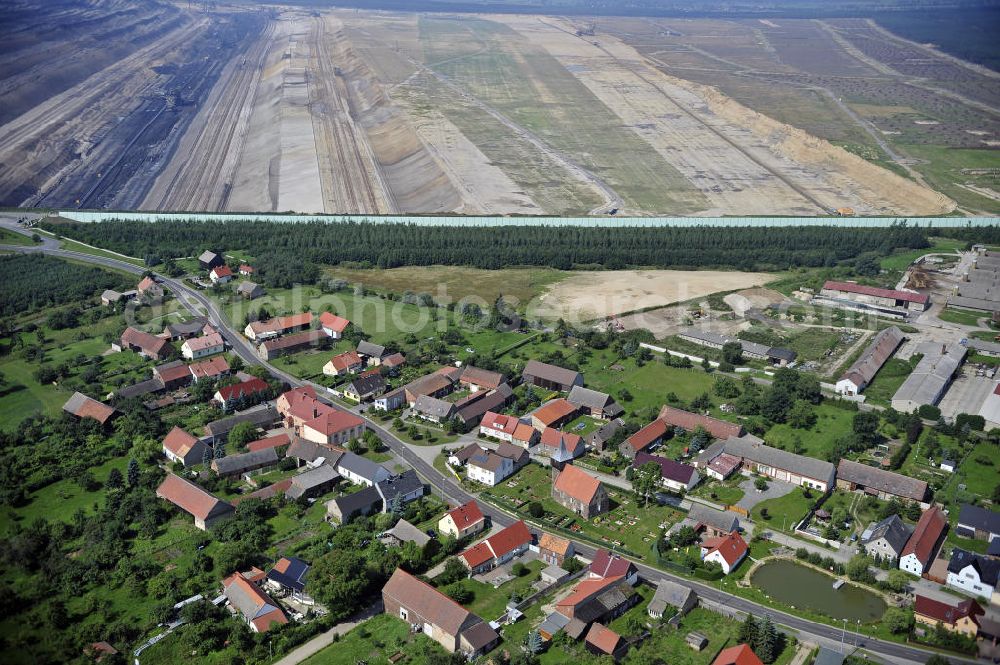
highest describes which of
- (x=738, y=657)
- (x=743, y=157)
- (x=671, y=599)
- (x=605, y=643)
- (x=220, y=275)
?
(x=743, y=157)

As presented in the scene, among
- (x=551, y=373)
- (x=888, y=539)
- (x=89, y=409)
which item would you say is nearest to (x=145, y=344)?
(x=89, y=409)

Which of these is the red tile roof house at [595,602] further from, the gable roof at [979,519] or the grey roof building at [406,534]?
the gable roof at [979,519]

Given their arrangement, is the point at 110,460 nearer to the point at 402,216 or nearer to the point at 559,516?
the point at 559,516

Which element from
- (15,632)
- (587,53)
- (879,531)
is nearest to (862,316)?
(879,531)

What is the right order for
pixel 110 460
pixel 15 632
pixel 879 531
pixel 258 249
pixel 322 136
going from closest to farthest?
1. pixel 15 632
2. pixel 879 531
3. pixel 110 460
4. pixel 258 249
5. pixel 322 136

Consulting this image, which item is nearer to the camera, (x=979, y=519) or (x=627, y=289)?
(x=979, y=519)

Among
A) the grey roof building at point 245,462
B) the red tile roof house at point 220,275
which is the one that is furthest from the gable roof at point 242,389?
the red tile roof house at point 220,275

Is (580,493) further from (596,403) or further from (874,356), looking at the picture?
(874,356)
